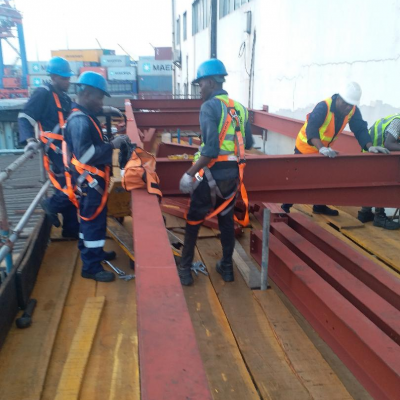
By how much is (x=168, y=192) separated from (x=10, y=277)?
57.0 inches

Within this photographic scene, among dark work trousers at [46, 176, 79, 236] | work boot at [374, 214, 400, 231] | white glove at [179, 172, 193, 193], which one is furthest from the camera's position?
work boot at [374, 214, 400, 231]

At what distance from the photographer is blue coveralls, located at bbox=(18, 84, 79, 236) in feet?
14.4

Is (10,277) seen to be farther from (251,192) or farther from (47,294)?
(251,192)

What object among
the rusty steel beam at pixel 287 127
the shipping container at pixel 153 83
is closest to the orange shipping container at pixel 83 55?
the shipping container at pixel 153 83

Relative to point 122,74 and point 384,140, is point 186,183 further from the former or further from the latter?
point 122,74

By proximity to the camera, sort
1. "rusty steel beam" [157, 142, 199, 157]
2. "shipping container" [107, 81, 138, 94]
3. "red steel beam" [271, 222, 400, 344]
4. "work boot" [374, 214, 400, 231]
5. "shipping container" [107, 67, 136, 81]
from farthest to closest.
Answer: "shipping container" [107, 67, 136, 81], "shipping container" [107, 81, 138, 94], "rusty steel beam" [157, 142, 199, 157], "work boot" [374, 214, 400, 231], "red steel beam" [271, 222, 400, 344]

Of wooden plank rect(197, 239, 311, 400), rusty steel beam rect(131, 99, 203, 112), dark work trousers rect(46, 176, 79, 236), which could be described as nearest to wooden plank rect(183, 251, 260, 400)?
wooden plank rect(197, 239, 311, 400)

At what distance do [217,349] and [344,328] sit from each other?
0.89 meters

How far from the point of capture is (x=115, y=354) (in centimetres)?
275

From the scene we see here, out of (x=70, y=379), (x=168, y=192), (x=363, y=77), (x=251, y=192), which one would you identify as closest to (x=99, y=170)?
(x=168, y=192)

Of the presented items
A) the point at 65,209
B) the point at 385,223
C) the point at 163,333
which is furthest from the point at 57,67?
the point at 385,223

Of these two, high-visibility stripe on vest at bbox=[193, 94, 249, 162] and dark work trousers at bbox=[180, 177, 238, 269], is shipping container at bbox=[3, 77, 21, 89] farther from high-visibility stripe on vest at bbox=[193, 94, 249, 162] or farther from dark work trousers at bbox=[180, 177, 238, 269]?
high-visibility stripe on vest at bbox=[193, 94, 249, 162]

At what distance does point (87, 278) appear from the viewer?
3822 millimetres

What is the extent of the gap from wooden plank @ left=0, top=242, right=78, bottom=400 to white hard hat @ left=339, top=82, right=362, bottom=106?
11.2 feet
